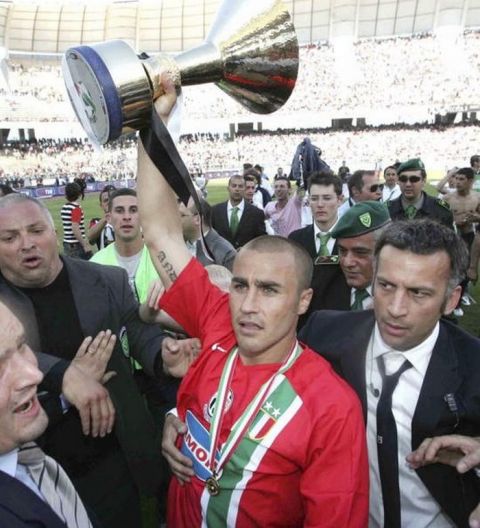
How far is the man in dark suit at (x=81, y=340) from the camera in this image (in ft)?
8.58

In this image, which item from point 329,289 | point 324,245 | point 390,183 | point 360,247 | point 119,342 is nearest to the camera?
point 119,342

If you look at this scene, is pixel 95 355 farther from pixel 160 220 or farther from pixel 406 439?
pixel 406 439

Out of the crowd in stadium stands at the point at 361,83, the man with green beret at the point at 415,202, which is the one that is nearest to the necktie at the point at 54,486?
the man with green beret at the point at 415,202

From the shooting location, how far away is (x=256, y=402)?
191 centimetres

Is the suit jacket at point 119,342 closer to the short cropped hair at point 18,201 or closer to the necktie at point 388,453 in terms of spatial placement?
the short cropped hair at point 18,201

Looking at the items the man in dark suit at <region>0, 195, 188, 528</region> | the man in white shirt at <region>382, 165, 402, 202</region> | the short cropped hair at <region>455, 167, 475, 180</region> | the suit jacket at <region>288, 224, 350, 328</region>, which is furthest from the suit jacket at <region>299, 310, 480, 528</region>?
the man in white shirt at <region>382, 165, 402, 202</region>

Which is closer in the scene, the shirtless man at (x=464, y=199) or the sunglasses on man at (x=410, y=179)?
the sunglasses on man at (x=410, y=179)

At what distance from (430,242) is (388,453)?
2.59ft

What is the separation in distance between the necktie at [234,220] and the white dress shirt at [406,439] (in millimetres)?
5384

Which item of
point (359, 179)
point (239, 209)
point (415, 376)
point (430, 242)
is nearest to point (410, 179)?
point (359, 179)

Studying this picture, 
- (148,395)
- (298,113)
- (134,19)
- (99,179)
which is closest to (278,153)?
(298,113)

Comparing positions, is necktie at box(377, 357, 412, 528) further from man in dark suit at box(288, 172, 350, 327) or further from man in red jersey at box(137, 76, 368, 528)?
man in dark suit at box(288, 172, 350, 327)

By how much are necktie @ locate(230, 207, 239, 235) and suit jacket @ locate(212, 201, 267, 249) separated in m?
0.05

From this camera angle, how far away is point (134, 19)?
53.7m
